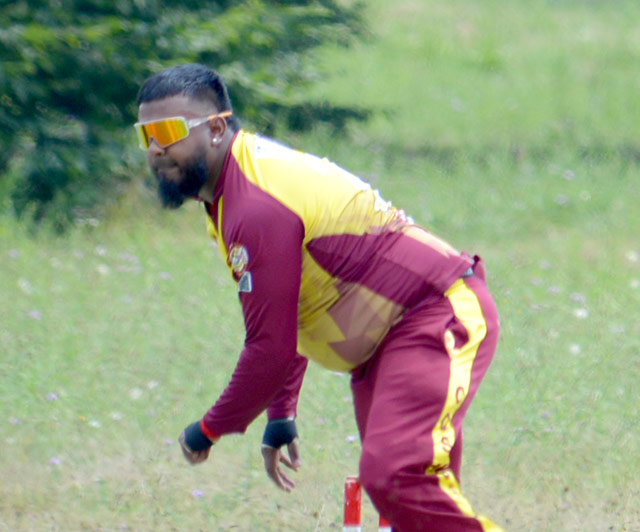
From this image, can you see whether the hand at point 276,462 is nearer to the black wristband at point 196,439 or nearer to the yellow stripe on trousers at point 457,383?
the black wristband at point 196,439

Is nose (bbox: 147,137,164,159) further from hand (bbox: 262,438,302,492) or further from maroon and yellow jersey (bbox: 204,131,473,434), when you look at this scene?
hand (bbox: 262,438,302,492)

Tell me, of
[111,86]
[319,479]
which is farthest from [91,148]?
[319,479]

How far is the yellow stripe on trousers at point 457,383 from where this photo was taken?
3.19 m

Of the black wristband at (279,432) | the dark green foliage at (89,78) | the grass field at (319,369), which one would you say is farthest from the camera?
the dark green foliage at (89,78)

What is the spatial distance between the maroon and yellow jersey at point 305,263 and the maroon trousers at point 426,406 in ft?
0.26

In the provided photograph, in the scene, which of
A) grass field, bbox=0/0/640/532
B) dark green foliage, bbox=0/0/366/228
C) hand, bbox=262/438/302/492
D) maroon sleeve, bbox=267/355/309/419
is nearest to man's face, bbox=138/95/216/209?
maroon sleeve, bbox=267/355/309/419

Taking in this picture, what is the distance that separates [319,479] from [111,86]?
16.8 feet

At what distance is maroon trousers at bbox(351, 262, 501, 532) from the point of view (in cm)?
314

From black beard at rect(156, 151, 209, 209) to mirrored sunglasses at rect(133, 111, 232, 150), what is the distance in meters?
0.08

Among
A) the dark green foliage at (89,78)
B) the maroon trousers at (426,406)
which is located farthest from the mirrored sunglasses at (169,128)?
the dark green foliage at (89,78)

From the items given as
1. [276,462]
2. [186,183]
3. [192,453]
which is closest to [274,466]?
[276,462]

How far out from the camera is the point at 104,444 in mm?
5488

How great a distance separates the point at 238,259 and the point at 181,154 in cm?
34

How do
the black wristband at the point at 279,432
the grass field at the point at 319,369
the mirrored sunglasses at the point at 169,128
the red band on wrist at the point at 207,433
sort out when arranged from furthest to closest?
the grass field at the point at 319,369 < the black wristband at the point at 279,432 < the red band on wrist at the point at 207,433 < the mirrored sunglasses at the point at 169,128
